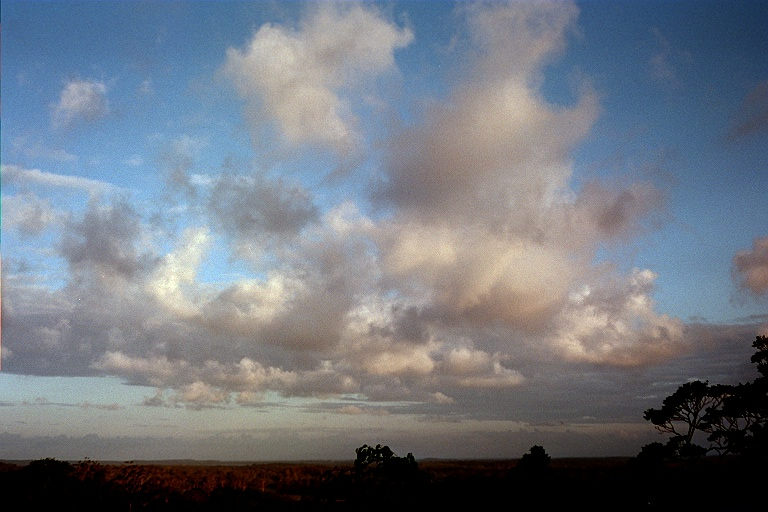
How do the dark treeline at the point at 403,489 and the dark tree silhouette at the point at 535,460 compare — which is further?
the dark tree silhouette at the point at 535,460

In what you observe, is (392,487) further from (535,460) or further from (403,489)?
(535,460)

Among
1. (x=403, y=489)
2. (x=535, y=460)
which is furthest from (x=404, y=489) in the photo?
(x=535, y=460)

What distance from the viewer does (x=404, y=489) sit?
95.1 feet

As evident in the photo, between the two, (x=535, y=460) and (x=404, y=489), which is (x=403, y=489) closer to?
(x=404, y=489)

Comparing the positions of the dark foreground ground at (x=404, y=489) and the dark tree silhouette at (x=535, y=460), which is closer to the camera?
the dark foreground ground at (x=404, y=489)

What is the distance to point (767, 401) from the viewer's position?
4406 cm

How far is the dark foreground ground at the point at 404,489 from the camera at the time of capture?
26.1 metres

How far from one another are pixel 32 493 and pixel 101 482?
3.37 meters

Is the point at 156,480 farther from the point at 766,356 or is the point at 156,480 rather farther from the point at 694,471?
the point at 766,356

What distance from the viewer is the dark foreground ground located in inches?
1026

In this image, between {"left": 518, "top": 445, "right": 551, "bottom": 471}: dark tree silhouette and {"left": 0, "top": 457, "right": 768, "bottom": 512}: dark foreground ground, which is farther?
{"left": 518, "top": 445, "right": 551, "bottom": 471}: dark tree silhouette

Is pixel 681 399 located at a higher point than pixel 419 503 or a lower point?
Answer: higher

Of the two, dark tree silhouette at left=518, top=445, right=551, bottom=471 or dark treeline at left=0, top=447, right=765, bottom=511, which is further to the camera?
dark tree silhouette at left=518, top=445, right=551, bottom=471

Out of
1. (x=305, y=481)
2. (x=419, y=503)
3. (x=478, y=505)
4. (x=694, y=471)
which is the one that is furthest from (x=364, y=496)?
(x=694, y=471)
